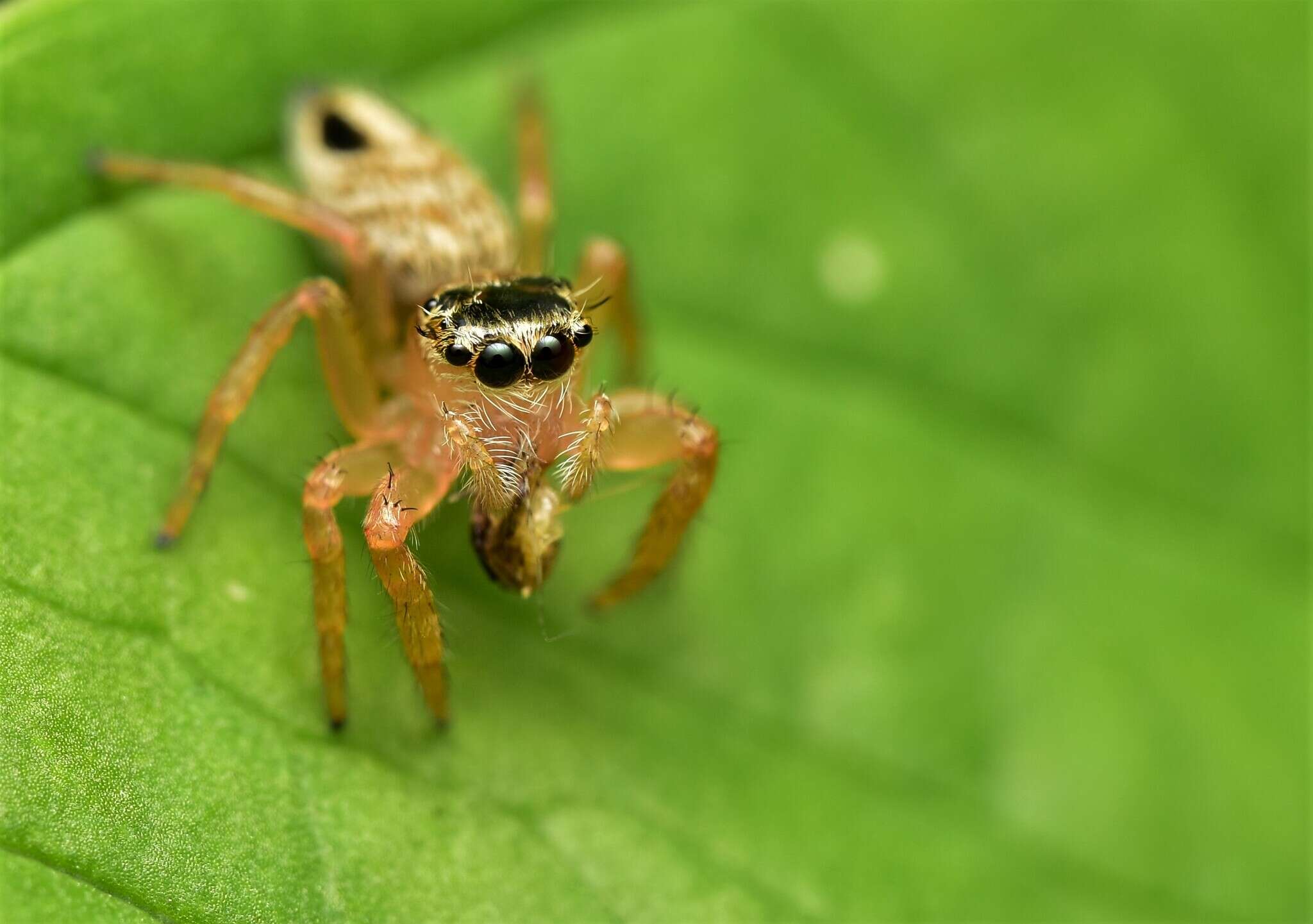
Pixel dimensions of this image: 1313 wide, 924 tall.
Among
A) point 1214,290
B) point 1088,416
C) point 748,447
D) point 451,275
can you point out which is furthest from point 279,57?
point 1214,290

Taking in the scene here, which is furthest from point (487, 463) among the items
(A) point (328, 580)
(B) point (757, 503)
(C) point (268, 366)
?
(B) point (757, 503)

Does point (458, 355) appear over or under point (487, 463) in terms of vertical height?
over

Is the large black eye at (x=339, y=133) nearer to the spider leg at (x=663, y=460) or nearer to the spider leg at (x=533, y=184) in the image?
the spider leg at (x=533, y=184)

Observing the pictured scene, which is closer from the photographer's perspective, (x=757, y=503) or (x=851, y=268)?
(x=757, y=503)

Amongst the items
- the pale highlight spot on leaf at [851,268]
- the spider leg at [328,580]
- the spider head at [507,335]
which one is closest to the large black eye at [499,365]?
the spider head at [507,335]

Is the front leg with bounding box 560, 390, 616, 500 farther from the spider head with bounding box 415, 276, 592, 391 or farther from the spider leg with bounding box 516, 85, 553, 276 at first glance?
the spider leg with bounding box 516, 85, 553, 276

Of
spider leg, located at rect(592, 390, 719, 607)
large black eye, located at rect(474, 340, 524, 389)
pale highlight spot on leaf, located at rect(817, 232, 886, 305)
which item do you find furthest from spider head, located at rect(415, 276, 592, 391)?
pale highlight spot on leaf, located at rect(817, 232, 886, 305)

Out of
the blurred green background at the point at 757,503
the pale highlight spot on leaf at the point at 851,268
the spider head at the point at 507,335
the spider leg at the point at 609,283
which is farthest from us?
the pale highlight spot on leaf at the point at 851,268

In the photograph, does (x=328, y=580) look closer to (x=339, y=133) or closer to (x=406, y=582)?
(x=406, y=582)
